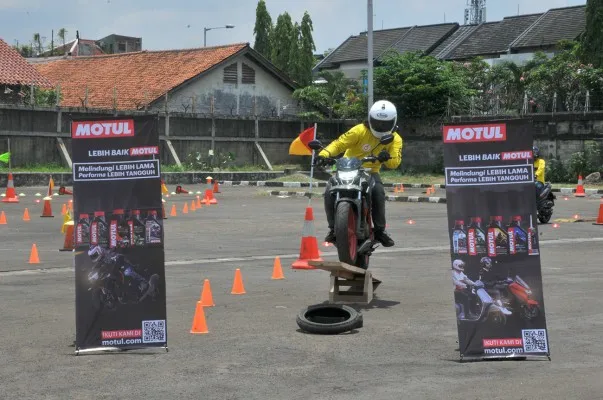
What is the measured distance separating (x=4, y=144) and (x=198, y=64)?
Result: 48.8 ft

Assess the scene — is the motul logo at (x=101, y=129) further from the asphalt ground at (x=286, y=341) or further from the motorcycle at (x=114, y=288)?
the asphalt ground at (x=286, y=341)

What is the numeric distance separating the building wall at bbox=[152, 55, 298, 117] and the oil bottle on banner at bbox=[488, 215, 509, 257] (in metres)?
39.4

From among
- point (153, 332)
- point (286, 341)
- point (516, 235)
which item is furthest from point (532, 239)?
point (153, 332)

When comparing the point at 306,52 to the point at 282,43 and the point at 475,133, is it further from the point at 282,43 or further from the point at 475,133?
the point at 475,133

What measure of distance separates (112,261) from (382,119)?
14.2 feet

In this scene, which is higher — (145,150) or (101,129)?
(101,129)

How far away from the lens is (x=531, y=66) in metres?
49.2

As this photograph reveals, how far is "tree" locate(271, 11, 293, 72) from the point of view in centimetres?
6222

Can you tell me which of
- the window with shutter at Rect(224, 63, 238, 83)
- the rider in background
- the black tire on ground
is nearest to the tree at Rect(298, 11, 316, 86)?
the window with shutter at Rect(224, 63, 238, 83)

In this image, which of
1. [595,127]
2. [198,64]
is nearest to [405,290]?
[595,127]

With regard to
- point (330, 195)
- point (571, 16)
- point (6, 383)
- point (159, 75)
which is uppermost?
point (571, 16)

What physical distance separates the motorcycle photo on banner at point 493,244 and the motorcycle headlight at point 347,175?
11.1 feet

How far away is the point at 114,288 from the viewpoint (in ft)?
25.1

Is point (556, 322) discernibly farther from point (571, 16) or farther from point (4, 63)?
→ point (571, 16)
